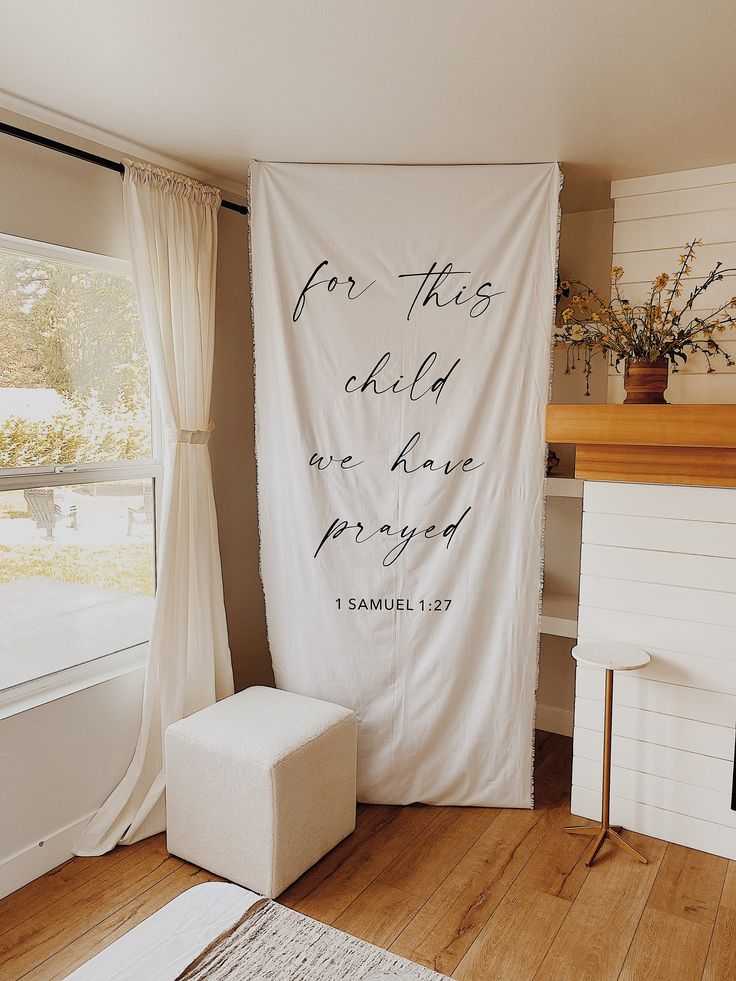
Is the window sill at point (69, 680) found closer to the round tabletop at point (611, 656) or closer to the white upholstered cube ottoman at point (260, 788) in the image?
the white upholstered cube ottoman at point (260, 788)

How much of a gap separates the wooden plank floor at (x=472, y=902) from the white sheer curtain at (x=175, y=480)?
0.73 ft

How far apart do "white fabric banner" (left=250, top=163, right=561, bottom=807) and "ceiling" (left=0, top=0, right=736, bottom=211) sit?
209mm

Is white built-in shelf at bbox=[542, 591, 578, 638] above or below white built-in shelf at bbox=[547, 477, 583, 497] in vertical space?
below

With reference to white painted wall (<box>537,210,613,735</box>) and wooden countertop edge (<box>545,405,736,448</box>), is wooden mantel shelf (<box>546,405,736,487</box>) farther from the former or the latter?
white painted wall (<box>537,210,613,735</box>)

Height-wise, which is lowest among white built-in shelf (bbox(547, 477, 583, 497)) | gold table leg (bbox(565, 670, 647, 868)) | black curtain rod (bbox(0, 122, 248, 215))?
gold table leg (bbox(565, 670, 647, 868))

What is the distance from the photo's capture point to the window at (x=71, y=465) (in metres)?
2.43

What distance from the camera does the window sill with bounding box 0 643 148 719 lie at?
2.46 metres

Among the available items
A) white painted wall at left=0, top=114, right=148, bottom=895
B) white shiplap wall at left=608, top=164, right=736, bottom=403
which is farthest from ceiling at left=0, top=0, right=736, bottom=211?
white painted wall at left=0, top=114, right=148, bottom=895

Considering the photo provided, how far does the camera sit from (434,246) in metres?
2.78

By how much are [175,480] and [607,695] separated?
1707 mm

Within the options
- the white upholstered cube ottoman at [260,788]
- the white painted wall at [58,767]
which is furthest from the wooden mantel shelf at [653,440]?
the white painted wall at [58,767]

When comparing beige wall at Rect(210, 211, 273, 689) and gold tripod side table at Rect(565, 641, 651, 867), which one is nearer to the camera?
gold tripod side table at Rect(565, 641, 651, 867)

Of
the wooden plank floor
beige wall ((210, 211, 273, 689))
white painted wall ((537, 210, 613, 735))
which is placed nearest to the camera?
the wooden plank floor

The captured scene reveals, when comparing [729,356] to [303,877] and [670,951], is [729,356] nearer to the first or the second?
[670,951]
